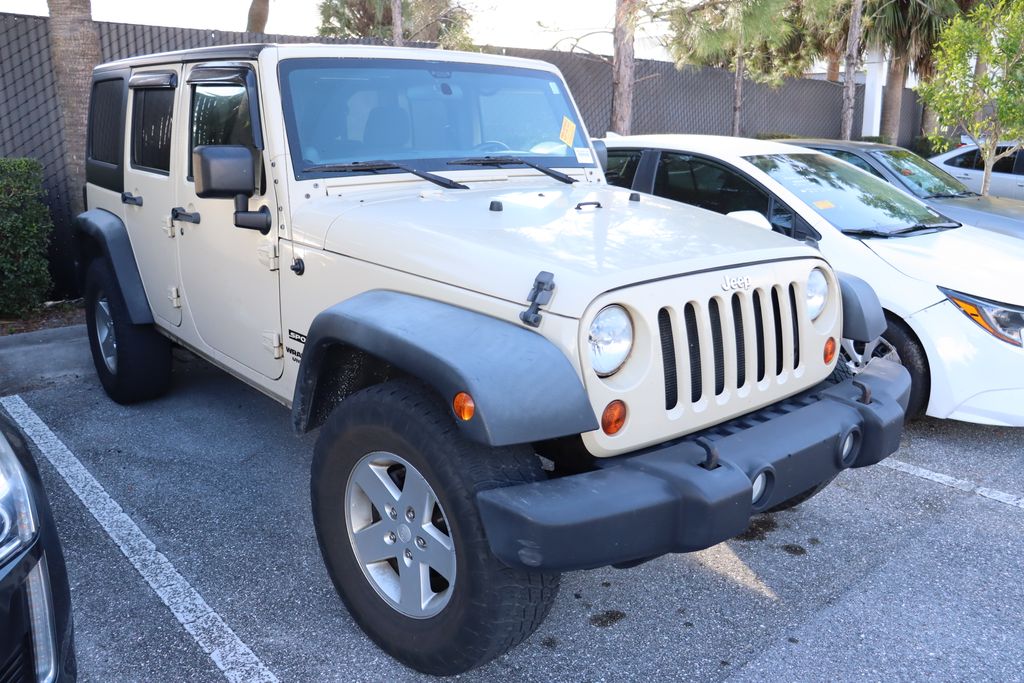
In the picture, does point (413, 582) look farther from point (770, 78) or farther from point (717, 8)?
point (770, 78)

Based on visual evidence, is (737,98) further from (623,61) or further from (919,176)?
(919,176)

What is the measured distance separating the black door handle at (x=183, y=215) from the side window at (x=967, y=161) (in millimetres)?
9981

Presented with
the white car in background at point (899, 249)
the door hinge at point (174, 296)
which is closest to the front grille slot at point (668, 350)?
the white car in background at point (899, 249)

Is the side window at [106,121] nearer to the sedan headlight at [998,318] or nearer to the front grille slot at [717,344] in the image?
the front grille slot at [717,344]

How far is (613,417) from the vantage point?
2473mm

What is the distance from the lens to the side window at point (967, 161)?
1081cm

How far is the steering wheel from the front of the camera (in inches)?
154

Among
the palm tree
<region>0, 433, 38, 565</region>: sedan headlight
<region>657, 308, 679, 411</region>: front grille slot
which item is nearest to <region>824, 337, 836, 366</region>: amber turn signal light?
<region>657, 308, 679, 411</region>: front grille slot

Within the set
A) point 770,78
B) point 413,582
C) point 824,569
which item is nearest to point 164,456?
point 413,582

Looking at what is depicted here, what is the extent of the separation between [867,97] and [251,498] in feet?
64.3

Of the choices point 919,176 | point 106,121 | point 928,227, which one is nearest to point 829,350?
point 928,227

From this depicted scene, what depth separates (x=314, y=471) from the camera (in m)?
2.92

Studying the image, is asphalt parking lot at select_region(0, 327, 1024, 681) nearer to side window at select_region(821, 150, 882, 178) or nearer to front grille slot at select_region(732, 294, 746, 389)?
front grille slot at select_region(732, 294, 746, 389)

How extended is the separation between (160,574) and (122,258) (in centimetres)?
207
